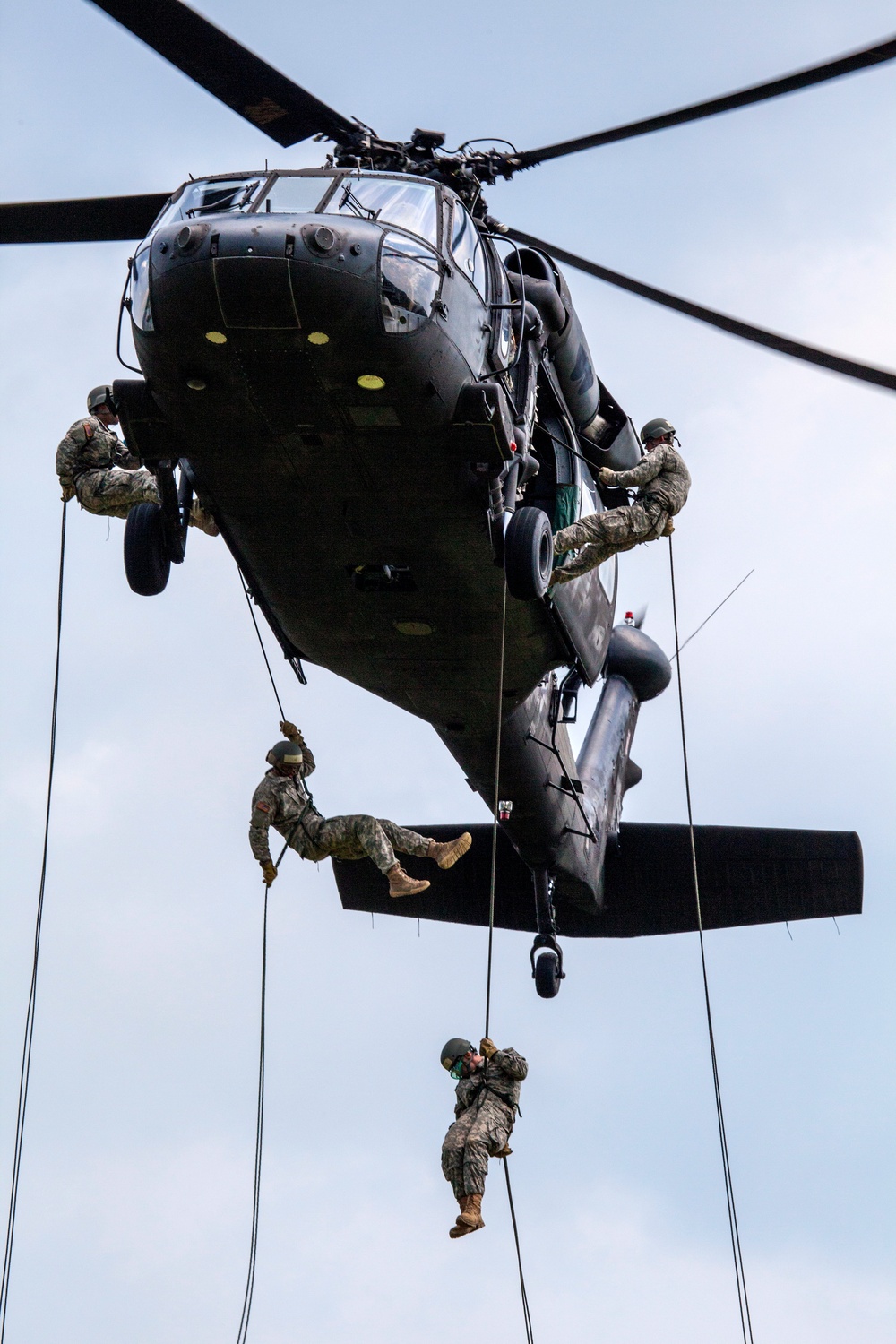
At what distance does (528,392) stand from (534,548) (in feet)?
4.20

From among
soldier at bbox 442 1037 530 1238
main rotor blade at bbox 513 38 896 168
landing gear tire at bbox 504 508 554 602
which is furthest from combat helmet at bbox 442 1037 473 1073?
main rotor blade at bbox 513 38 896 168

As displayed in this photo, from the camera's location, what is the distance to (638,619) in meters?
20.9

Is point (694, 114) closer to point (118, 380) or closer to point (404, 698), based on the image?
point (118, 380)

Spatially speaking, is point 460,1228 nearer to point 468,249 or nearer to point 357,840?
point 357,840

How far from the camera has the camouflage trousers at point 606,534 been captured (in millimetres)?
13414

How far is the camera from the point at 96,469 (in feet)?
44.5

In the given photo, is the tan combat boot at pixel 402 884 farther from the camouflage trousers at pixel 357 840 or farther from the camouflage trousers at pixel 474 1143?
the camouflage trousers at pixel 474 1143

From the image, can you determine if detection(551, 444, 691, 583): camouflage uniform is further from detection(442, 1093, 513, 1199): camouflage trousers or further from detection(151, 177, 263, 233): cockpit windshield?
detection(442, 1093, 513, 1199): camouflage trousers

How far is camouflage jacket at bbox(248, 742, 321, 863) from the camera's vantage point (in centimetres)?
1348

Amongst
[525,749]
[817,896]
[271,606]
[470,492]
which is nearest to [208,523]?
[271,606]

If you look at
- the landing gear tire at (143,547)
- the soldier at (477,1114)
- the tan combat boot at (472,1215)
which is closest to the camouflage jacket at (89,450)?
the landing gear tire at (143,547)

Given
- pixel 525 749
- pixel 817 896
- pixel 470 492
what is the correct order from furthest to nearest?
pixel 817 896 < pixel 525 749 < pixel 470 492

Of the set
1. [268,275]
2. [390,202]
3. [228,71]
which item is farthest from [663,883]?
[268,275]

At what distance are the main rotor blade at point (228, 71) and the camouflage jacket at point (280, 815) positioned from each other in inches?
163
